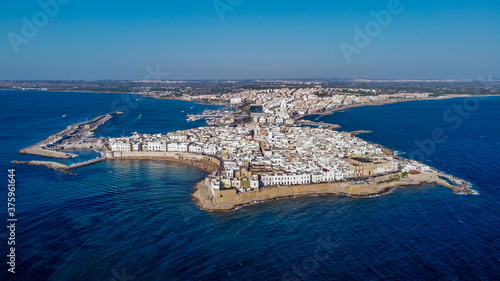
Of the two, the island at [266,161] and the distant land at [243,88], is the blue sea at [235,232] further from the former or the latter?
the distant land at [243,88]

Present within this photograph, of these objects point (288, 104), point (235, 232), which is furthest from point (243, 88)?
point (235, 232)

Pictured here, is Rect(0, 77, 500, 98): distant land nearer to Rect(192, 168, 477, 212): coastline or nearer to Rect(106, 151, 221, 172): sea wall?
Rect(106, 151, 221, 172): sea wall

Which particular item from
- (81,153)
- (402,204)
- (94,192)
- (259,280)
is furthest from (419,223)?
(81,153)

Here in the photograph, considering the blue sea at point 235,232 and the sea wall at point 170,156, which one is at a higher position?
the sea wall at point 170,156

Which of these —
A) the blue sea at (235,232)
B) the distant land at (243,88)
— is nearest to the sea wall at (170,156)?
the blue sea at (235,232)

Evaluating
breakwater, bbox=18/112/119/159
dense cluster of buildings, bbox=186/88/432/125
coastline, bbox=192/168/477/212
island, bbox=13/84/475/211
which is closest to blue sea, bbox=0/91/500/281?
coastline, bbox=192/168/477/212

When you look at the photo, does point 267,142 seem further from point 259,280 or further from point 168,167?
point 259,280

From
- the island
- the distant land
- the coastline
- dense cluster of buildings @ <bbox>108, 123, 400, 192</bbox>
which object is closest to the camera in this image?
the coastline
